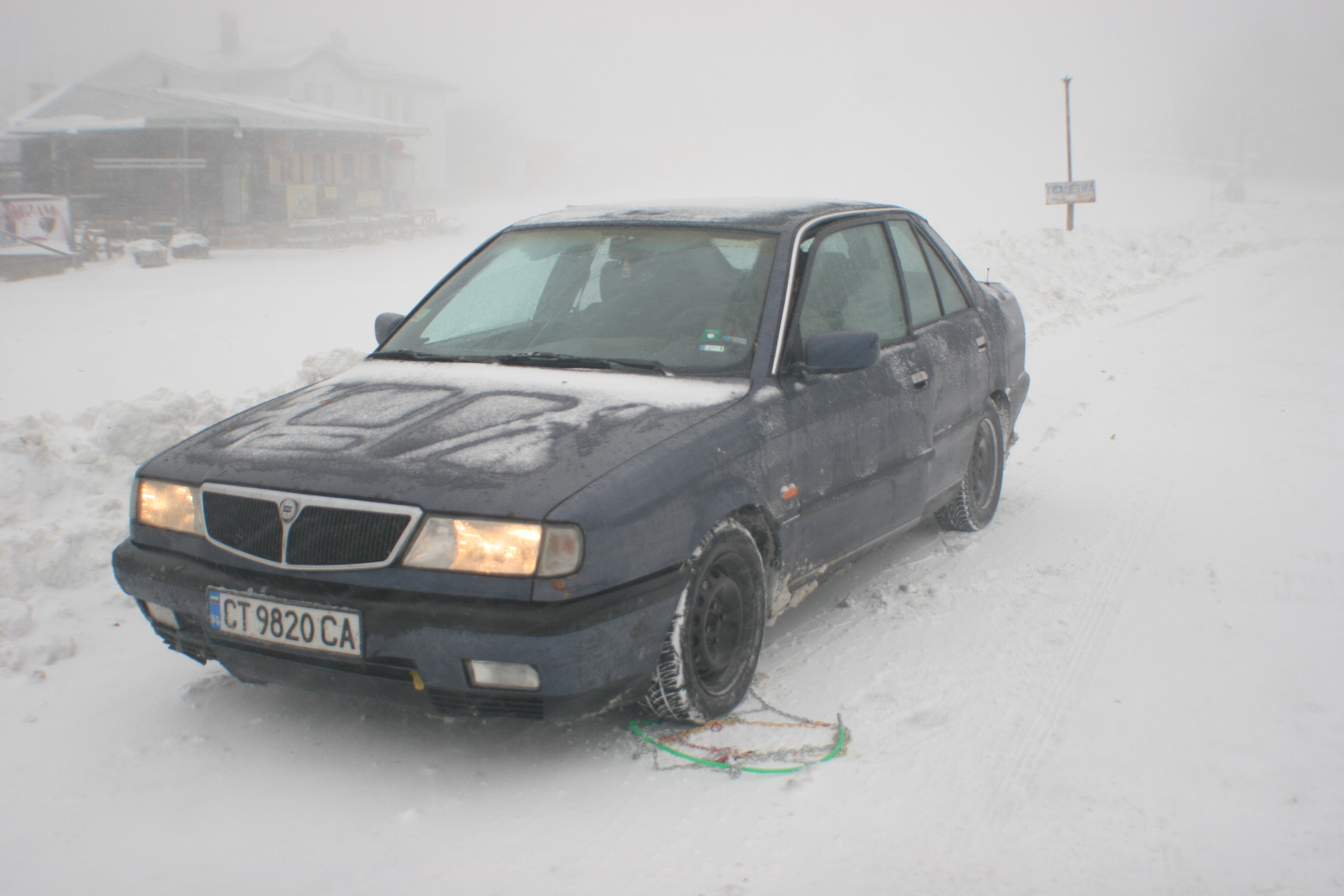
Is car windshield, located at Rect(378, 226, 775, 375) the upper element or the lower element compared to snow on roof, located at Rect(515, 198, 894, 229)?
lower

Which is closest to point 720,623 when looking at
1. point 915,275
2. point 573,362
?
point 573,362

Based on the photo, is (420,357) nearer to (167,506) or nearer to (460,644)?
(167,506)

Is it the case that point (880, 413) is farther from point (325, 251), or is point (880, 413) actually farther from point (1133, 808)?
point (325, 251)

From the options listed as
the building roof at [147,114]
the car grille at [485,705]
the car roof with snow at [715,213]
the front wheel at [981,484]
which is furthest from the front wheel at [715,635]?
the building roof at [147,114]

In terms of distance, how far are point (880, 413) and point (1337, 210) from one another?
4432 cm

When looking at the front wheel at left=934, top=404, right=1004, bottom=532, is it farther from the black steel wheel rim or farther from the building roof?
the building roof

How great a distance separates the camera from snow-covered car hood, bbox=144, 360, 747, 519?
2.84 metres

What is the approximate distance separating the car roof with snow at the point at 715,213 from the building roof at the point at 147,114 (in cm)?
2692

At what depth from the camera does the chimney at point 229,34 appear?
1873 inches

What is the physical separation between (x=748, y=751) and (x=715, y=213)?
2.03 metres

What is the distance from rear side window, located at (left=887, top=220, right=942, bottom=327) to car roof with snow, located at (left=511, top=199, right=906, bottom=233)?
0.21m

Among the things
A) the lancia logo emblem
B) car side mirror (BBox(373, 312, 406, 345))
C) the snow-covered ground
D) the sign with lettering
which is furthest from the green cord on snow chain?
the sign with lettering

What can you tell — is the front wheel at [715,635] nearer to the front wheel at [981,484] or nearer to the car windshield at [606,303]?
the car windshield at [606,303]

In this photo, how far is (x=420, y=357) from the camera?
396cm
